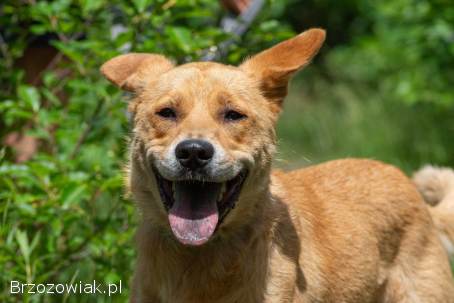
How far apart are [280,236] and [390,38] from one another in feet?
21.5

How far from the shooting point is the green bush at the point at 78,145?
16.4 ft

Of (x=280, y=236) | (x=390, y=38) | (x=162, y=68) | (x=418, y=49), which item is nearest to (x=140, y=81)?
(x=162, y=68)

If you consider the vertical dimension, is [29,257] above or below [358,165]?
below

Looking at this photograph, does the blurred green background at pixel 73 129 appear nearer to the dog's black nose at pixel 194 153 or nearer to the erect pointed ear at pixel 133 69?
the erect pointed ear at pixel 133 69

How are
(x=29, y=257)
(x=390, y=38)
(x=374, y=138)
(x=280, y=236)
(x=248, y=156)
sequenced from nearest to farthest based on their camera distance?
1. (x=248, y=156)
2. (x=280, y=236)
3. (x=29, y=257)
4. (x=374, y=138)
5. (x=390, y=38)

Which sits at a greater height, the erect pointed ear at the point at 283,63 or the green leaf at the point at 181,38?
the erect pointed ear at the point at 283,63

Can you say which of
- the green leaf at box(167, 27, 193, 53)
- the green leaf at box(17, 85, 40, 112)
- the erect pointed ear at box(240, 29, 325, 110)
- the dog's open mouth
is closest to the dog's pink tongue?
the dog's open mouth

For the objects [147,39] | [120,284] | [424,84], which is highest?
[147,39]

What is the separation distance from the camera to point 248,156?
405 centimetres

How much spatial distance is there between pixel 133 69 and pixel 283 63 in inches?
29.9

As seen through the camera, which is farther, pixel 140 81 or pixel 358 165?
pixel 358 165

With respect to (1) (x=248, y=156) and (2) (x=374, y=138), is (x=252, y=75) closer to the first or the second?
(1) (x=248, y=156)

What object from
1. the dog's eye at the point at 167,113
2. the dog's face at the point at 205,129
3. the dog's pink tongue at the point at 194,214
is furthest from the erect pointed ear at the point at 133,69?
the dog's pink tongue at the point at 194,214

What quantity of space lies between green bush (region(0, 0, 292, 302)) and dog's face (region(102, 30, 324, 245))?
59 cm
